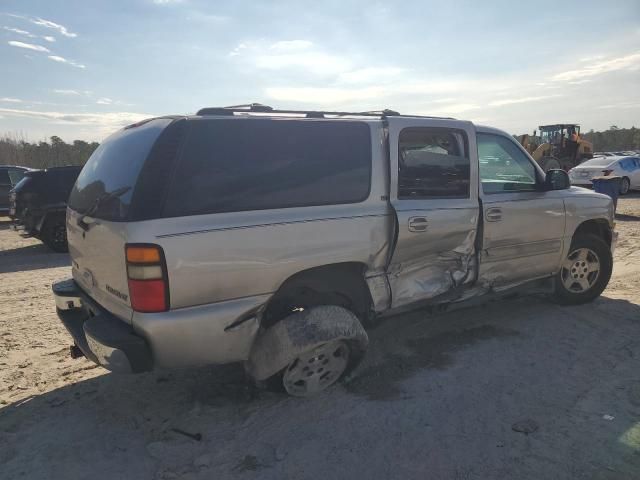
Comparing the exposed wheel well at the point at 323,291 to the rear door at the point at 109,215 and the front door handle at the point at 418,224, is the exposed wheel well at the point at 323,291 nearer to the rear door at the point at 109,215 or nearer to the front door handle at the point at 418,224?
the front door handle at the point at 418,224

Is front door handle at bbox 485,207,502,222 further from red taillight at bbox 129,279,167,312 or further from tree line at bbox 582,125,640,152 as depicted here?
tree line at bbox 582,125,640,152

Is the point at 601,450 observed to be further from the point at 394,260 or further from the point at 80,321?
the point at 80,321

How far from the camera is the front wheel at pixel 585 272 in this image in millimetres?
4961

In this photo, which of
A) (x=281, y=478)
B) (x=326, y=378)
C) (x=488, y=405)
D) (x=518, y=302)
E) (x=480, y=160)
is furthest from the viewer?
(x=518, y=302)

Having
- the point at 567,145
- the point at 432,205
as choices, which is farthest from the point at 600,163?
the point at 432,205

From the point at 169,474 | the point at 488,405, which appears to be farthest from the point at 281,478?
the point at 488,405

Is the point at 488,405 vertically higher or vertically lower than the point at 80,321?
lower

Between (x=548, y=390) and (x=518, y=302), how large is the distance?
6.83ft

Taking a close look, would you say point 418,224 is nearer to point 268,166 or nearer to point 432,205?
point 432,205

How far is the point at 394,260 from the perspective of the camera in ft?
11.7

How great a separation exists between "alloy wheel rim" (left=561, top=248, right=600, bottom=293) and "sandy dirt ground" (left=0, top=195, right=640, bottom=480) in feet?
1.67

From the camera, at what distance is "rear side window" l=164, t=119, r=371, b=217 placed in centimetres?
276

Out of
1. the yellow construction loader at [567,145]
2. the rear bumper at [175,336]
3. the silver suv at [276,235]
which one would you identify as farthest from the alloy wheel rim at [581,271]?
the yellow construction loader at [567,145]

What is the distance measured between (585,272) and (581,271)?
57 millimetres
